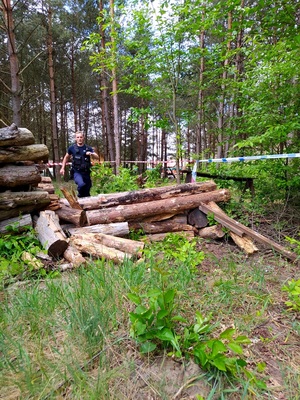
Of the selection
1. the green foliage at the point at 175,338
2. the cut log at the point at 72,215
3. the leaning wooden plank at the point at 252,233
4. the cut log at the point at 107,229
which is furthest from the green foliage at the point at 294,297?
the cut log at the point at 72,215

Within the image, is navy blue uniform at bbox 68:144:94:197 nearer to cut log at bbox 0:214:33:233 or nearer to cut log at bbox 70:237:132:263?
cut log at bbox 0:214:33:233

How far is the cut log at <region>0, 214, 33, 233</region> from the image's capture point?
335cm

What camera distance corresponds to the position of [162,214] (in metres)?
4.25

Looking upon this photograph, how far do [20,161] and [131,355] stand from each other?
3.71 metres

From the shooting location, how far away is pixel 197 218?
14.0 feet

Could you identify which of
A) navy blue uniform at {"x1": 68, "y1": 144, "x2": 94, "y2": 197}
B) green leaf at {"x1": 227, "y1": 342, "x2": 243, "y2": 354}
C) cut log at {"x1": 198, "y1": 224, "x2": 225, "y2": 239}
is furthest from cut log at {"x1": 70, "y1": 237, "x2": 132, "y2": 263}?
navy blue uniform at {"x1": 68, "y1": 144, "x2": 94, "y2": 197}

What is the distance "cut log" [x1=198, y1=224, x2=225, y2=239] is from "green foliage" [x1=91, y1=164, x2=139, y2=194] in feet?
9.00

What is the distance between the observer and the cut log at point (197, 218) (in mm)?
4191

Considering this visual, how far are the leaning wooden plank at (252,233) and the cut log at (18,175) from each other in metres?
3.09

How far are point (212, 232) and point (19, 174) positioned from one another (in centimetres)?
347

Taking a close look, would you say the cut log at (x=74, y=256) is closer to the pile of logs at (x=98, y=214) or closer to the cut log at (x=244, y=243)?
the pile of logs at (x=98, y=214)

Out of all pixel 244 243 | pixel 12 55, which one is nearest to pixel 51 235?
pixel 244 243

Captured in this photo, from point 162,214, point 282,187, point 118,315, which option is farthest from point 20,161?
point 282,187

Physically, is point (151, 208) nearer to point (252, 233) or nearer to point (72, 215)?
point (72, 215)
